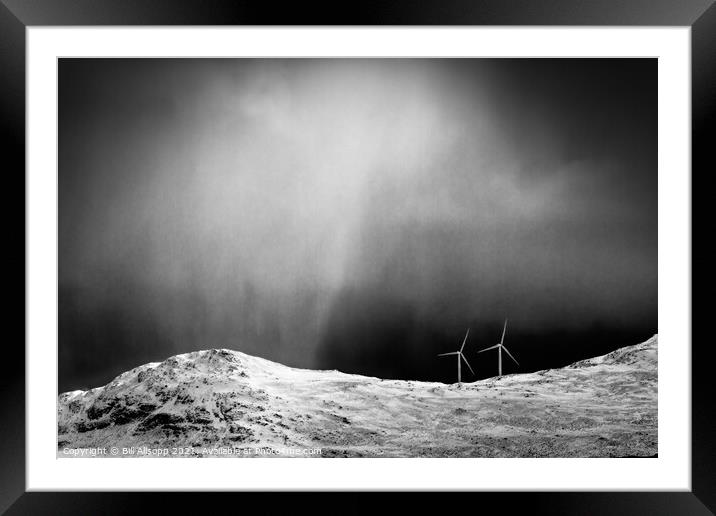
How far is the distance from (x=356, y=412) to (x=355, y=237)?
1347 millimetres

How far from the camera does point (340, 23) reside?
130 inches

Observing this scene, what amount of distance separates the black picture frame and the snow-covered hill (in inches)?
15.5

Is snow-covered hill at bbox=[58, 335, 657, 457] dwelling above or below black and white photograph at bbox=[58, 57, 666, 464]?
below

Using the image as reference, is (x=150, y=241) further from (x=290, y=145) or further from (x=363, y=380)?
(x=363, y=380)

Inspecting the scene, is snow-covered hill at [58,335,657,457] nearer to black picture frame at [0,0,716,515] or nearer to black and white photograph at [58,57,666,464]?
black and white photograph at [58,57,666,464]

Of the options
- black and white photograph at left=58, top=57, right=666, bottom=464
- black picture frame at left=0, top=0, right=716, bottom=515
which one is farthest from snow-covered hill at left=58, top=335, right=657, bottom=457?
black picture frame at left=0, top=0, right=716, bottom=515

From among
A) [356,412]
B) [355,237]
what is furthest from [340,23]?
[356,412]

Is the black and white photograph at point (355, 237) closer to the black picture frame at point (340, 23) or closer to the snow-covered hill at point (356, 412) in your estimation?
the snow-covered hill at point (356, 412)

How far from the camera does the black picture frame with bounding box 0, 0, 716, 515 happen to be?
10.8ft

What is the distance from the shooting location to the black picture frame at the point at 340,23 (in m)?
3.28

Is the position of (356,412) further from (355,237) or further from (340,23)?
(340,23)

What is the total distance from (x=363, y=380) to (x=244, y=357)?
0.94m

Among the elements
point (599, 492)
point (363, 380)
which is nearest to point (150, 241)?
point (363, 380)

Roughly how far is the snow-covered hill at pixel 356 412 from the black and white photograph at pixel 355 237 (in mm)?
21
